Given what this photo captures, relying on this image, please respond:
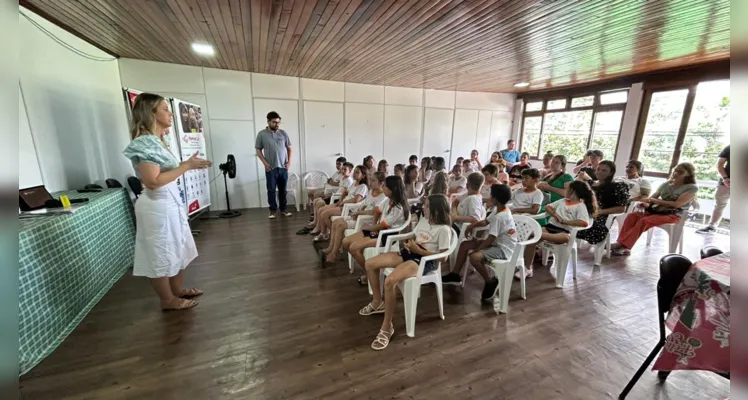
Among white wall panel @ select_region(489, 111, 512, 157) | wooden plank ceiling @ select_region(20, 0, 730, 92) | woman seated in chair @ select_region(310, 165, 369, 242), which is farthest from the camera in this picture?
white wall panel @ select_region(489, 111, 512, 157)

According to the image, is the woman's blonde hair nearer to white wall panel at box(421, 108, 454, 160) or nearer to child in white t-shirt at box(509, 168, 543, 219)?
child in white t-shirt at box(509, 168, 543, 219)

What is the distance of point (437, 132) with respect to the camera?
705cm

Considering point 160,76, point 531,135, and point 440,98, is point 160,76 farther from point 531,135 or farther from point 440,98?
point 531,135

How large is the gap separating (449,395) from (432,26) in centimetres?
300

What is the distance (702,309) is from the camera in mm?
1290

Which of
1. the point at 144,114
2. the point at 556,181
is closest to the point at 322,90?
the point at 144,114

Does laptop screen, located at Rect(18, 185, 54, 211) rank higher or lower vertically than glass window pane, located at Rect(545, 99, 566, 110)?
lower

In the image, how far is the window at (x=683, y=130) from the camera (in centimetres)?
437

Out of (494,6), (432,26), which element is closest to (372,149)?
(432,26)

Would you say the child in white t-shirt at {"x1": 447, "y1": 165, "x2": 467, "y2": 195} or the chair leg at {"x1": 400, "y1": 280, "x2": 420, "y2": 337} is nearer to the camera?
the chair leg at {"x1": 400, "y1": 280, "x2": 420, "y2": 337}

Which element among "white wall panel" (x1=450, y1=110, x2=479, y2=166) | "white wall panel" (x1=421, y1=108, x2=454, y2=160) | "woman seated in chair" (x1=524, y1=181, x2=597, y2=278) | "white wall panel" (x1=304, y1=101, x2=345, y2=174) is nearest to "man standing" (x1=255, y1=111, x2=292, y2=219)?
"white wall panel" (x1=304, y1=101, x2=345, y2=174)

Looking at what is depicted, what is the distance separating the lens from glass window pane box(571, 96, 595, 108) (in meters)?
5.95

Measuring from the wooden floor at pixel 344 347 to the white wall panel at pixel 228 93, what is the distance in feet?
10.6

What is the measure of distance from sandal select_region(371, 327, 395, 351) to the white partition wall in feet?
14.4
